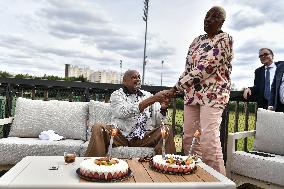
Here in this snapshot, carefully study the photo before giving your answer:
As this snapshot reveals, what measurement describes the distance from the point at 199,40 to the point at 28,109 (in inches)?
89.4

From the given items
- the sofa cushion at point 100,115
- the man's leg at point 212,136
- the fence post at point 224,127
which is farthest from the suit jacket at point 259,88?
the sofa cushion at point 100,115

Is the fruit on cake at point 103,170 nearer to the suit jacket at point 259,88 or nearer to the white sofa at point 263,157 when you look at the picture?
the white sofa at point 263,157

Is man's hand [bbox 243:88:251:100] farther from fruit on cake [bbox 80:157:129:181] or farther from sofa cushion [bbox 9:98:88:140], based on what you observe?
fruit on cake [bbox 80:157:129:181]

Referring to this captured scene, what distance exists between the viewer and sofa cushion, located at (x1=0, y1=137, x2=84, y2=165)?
12.1ft

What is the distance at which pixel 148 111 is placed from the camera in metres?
3.90

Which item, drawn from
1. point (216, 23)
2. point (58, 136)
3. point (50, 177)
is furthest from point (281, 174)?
point (58, 136)

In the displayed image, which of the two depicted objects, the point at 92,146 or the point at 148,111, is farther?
the point at 148,111

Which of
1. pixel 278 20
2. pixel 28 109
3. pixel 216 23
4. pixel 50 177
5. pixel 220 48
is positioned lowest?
pixel 50 177

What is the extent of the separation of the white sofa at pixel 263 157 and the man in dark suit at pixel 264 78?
0.75 meters

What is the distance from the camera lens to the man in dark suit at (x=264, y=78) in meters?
4.58

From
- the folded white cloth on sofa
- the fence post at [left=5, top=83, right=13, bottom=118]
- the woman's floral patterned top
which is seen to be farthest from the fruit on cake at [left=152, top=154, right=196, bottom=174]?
the fence post at [left=5, top=83, right=13, bottom=118]

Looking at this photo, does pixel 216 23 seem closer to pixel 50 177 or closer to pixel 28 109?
pixel 50 177

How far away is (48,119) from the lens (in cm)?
425

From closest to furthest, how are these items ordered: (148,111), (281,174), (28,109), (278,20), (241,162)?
(281,174) < (241,162) < (148,111) < (28,109) < (278,20)
